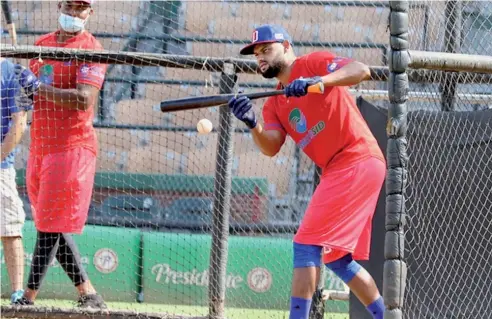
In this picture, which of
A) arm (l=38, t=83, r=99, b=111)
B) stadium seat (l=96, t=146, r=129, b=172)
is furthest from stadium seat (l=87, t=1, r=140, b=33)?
arm (l=38, t=83, r=99, b=111)

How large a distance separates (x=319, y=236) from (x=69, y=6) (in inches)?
108

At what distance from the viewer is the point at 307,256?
5020 millimetres

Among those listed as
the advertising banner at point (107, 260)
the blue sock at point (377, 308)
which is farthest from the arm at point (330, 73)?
the advertising banner at point (107, 260)

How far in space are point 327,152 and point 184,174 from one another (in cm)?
448

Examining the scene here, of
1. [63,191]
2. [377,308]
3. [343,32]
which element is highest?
[343,32]

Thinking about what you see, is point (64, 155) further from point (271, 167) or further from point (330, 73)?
point (271, 167)

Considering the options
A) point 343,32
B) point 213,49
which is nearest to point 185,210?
point 213,49

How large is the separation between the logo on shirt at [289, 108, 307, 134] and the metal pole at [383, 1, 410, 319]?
1.22 metres

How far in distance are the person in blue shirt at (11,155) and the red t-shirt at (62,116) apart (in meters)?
0.12

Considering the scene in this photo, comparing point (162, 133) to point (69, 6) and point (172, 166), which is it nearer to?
point (172, 166)

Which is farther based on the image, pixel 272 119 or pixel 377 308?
pixel 272 119

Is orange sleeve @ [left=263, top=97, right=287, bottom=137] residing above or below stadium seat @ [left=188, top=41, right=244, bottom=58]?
below

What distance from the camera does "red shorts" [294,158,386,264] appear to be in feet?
16.5

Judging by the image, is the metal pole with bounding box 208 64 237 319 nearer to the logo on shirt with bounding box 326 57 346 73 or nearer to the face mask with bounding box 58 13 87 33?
the face mask with bounding box 58 13 87 33
